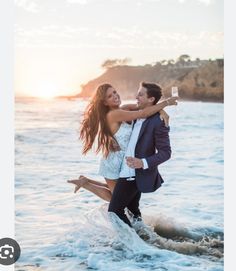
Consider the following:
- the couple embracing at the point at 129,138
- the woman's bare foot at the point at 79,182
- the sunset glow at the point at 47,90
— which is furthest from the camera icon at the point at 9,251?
the sunset glow at the point at 47,90

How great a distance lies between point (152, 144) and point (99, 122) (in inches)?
10.9

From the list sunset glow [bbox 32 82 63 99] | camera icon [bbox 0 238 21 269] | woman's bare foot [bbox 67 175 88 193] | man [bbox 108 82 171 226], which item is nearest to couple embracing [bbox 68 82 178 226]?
man [bbox 108 82 171 226]

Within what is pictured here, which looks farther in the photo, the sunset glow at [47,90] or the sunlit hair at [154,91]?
the sunset glow at [47,90]

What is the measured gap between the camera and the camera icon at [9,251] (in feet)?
8.50

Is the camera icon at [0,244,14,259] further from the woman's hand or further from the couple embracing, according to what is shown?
the woman's hand

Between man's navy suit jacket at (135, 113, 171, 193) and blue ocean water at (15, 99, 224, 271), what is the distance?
0.36 ft

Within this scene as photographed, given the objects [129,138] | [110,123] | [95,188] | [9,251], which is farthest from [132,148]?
[9,251]

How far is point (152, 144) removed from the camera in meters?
2.54

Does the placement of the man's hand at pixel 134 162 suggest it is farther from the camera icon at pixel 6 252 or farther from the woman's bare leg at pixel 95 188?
the camera icon at pixel 6 252

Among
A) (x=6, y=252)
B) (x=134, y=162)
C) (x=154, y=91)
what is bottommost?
(x=6, y=252)

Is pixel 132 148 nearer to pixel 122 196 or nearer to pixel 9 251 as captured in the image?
pixel 122 196

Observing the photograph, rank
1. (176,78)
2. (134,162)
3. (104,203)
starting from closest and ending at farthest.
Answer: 1. (134,162)
2. (104,203)
3. (176,78)

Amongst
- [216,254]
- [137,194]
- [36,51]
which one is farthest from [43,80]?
[216,254]

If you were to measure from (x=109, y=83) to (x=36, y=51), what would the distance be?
44cm
